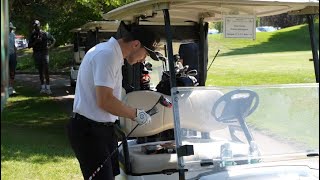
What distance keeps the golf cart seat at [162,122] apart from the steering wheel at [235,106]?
0.04 meters

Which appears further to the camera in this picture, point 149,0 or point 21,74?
point 21,74

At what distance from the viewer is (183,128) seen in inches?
129

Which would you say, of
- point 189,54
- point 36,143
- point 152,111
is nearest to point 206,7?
point 152,111

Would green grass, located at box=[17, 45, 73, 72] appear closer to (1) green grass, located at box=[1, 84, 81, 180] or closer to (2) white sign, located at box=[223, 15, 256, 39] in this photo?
(1) green grass, located at box=[1, 84, 81, 180]

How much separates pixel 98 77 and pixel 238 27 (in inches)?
38.2

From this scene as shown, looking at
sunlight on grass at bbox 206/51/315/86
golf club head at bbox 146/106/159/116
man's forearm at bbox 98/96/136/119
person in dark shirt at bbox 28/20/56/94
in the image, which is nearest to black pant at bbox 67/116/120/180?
man's forearm at bbox 98/96/136/119

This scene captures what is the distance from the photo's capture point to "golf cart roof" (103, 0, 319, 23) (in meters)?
3.34

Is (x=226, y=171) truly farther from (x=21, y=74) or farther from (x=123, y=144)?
(x=21, y=74)

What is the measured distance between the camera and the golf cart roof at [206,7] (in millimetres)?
3340

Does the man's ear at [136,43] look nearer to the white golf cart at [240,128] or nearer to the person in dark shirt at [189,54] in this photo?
the white golf cart at [240,128]

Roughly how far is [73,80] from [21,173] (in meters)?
8.28

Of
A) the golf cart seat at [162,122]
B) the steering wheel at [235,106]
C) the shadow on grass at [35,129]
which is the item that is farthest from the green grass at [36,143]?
the steering wheel at [235,106]

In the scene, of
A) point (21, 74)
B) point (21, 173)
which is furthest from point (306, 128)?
Answer: point (21, 74)

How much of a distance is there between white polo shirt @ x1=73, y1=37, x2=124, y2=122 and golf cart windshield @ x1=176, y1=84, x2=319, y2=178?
46 cm
